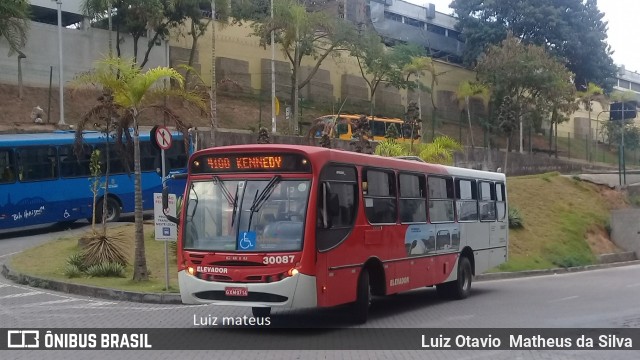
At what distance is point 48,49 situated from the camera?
124 feet

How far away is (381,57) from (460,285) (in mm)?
30633

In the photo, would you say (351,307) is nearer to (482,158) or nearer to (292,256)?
(292,256)

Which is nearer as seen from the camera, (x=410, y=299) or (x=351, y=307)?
(x=351, y=307)

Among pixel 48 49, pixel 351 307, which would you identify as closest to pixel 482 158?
pixel 48 49

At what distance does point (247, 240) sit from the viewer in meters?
11.6

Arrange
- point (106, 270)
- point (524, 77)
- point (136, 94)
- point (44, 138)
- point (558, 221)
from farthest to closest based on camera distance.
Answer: point (524, 77), point (558, 221), point (44, 138), point (106, 270), point (136, 94)

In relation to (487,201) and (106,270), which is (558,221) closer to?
(487,201)

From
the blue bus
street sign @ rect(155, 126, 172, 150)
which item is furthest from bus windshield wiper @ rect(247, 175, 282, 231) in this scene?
the blue bus

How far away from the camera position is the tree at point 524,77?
1976 inches

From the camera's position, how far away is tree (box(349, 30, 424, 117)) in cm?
4534

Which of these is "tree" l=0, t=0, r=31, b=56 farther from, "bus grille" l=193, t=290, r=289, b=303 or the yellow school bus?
"bus grille" l=193, t=290, r=289, b=303

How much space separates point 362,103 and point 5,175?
3463 cm

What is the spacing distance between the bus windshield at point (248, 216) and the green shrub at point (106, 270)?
21.8ft

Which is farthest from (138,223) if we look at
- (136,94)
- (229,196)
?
(229,196)
